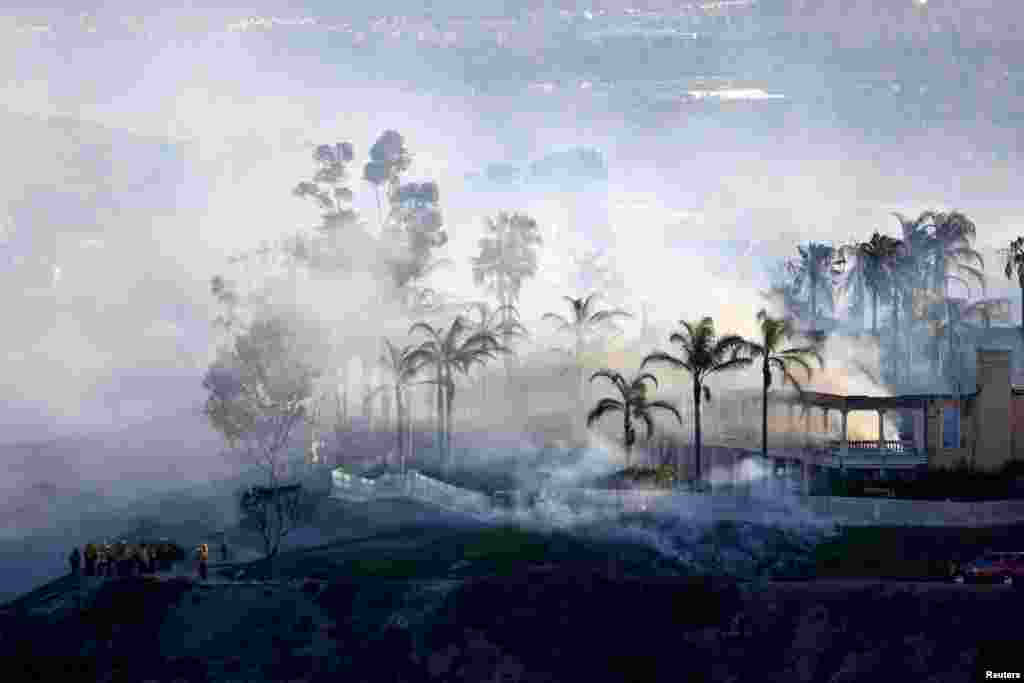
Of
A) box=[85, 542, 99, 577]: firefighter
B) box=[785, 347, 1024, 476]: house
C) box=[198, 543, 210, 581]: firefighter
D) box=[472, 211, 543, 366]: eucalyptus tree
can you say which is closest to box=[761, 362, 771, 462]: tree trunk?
box=[785, 347, 1024, 476]: house

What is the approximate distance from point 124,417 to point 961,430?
180 ft

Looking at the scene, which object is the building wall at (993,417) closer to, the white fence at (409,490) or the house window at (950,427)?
the house window at (950,427)

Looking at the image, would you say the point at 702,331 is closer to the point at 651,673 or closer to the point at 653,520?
the point at 653,520

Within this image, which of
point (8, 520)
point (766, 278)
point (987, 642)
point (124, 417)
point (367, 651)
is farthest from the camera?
point (766, 278)

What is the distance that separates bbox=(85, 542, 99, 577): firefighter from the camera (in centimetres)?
5509

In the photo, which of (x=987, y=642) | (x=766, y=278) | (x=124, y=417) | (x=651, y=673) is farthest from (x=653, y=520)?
(x=766, y=278)

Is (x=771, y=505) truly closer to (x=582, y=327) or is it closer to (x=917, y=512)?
(x=917, y=512)

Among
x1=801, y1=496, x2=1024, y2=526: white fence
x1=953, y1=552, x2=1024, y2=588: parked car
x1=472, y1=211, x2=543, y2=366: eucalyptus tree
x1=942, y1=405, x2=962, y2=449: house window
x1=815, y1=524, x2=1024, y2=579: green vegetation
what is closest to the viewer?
x1=953, y1=552, x2=1024, y2=588: parked car

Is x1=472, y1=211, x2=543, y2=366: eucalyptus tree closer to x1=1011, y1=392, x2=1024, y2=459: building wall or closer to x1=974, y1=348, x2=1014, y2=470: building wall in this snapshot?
x1=974, y1=348, x2=1014, y2=470: building wall

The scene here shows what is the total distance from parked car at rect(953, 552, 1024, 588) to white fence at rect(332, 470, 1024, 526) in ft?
21.9

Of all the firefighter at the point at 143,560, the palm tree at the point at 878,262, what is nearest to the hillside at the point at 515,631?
the firefighter at the point at 143,560

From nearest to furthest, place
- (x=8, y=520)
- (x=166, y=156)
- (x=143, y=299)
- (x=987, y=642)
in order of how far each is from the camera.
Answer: (x=987, y=642) → (x=8, y=520) → (x=143, y=299) → (x=166, y=156)

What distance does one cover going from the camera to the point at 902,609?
47.2 meters

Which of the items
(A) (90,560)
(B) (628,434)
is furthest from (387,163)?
(A) (90,560)
